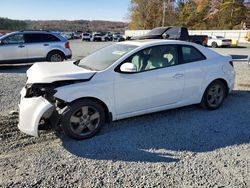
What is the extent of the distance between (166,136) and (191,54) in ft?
6.34

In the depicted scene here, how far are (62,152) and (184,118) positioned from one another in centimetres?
254

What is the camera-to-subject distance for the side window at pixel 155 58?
5.09 metres

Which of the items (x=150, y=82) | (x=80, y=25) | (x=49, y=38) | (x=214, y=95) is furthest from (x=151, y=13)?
(x=150, y=82)

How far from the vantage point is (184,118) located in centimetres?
559

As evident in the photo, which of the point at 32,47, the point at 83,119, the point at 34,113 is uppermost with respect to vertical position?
the point at 32,47

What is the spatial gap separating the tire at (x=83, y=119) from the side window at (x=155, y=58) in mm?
1043

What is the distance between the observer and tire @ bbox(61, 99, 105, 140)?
4.45 meters

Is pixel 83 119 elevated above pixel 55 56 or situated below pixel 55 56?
below

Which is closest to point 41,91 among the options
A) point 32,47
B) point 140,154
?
point 140,154

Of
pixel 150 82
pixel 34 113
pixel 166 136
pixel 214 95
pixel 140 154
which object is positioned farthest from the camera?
pixel 214 95

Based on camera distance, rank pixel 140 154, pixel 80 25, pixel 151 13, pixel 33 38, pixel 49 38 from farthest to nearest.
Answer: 1. pixel 80 25
2. pixel 151 13
3. pixel 49 38
4. pixel 33 38
5. pixel 140 154

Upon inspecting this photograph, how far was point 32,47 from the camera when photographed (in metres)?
12.6

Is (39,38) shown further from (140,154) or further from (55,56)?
(140,154)

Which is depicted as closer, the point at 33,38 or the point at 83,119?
the point at 83,119
